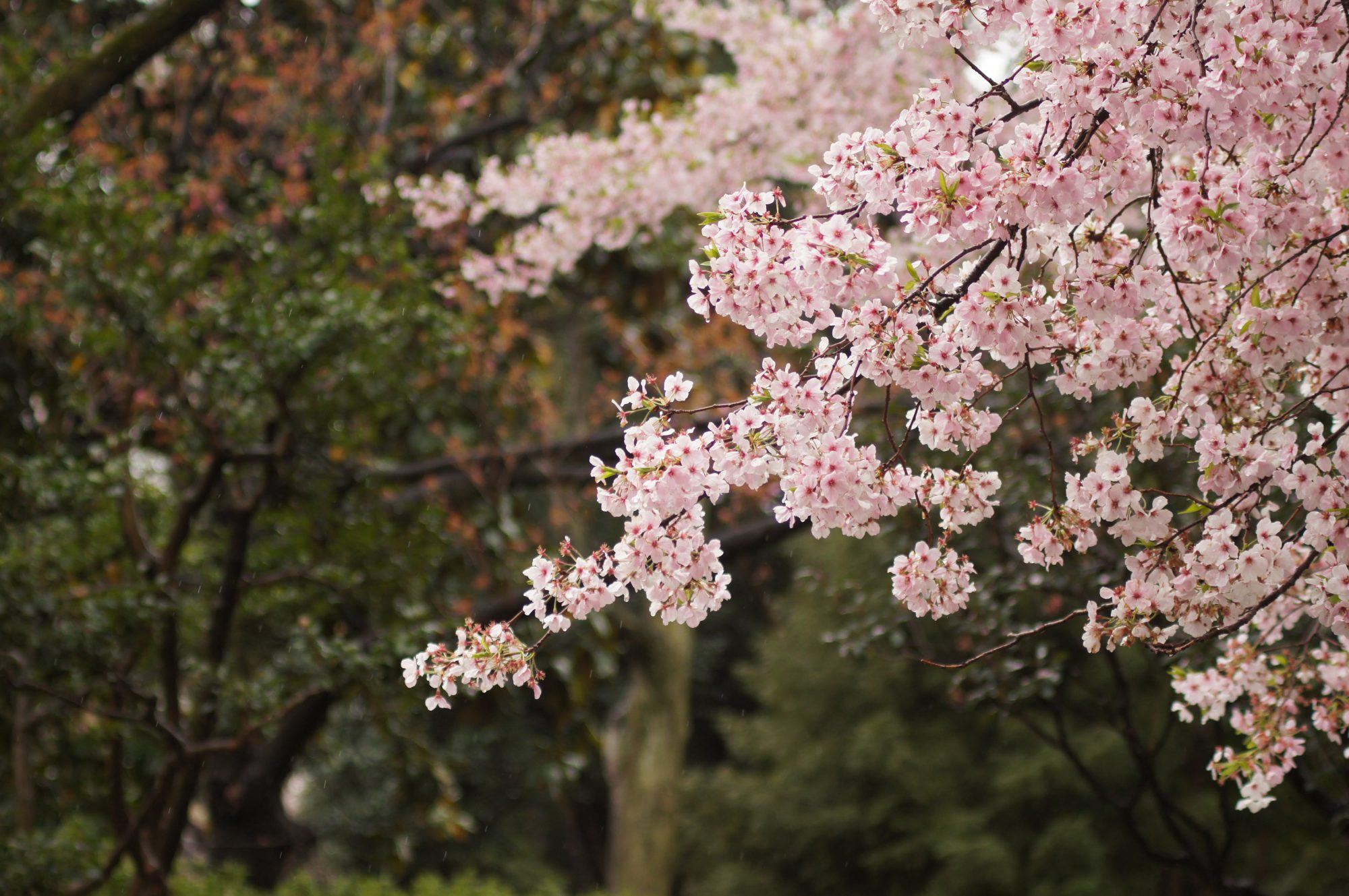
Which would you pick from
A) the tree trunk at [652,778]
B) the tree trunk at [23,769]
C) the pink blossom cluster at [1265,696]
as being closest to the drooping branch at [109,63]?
the tree trunk at [23,769]

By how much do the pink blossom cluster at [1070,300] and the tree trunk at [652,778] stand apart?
701 cm

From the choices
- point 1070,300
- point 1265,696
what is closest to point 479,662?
point 1070,300

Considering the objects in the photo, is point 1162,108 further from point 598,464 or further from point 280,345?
point 280,345

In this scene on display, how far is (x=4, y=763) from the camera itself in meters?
5.45

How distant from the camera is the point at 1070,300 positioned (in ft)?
7.19

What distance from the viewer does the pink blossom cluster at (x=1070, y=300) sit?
191 cm

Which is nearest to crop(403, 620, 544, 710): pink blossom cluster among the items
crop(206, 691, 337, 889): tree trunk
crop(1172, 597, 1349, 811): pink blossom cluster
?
crop(1172, 597, 1349, 811): pink blossom cluster

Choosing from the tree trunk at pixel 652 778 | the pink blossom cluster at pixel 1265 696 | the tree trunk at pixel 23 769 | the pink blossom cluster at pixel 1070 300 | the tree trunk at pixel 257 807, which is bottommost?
the pink blossom cluster at pixel 1265 696

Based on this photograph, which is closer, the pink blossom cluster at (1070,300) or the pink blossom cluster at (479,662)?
the pink blossom cluster at (1070,300)

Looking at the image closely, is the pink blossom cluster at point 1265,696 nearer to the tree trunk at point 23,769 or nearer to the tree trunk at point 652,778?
the tree trunk at point 23,769

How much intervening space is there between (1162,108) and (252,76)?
6.15 m

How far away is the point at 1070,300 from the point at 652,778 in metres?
7.62

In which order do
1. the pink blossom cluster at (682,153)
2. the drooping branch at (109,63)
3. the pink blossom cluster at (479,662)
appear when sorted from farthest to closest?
the pink blossom cluster at (682,153) < the drooping branch at (109,63) < the pink blossom cluster at (479,662)

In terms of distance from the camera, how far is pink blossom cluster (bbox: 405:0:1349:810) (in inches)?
75.3
